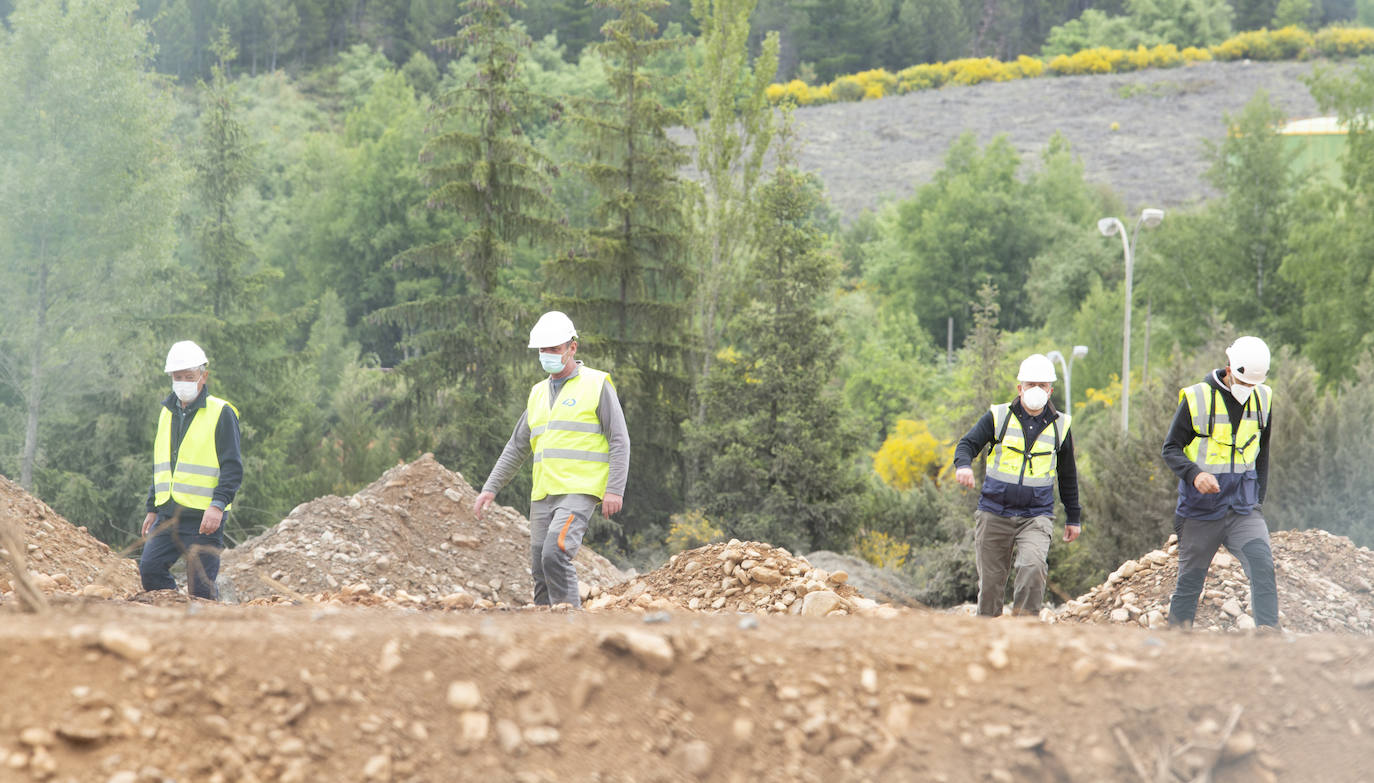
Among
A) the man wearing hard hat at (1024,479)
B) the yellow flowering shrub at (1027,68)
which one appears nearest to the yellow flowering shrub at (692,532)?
the man wearing hard hat at (1024,479)

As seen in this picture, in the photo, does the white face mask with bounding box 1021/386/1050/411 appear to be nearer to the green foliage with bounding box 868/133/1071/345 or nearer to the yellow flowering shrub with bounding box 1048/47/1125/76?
the green foliage with bounding box 868/133/1071/345

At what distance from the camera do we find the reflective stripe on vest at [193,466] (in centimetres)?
702

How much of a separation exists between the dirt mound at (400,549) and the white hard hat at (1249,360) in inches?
271

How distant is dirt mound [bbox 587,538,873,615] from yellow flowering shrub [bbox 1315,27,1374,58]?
10369 cm

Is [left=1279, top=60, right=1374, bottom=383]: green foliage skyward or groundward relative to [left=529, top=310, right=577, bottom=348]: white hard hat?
Result: skyward

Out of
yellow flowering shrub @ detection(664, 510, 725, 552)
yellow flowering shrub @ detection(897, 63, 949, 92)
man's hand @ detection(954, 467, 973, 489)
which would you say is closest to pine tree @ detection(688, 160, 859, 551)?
yellow flowering shrub @ detection(664, 510, 725, 552)

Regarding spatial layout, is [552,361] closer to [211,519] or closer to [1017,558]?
[211,519]

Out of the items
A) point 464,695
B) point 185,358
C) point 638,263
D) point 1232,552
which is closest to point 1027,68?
point 638,263

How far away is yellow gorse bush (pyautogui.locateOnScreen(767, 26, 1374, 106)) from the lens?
310 feet

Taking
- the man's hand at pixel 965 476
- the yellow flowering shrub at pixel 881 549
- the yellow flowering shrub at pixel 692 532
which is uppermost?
the man's hand at pixel 965 476

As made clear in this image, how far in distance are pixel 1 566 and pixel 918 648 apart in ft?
22.4

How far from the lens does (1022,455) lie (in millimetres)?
6906

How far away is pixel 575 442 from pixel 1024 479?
2.73 m

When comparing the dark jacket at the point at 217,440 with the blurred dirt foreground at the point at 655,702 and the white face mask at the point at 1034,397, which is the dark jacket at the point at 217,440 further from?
the white face mask at the point at 1034,397
